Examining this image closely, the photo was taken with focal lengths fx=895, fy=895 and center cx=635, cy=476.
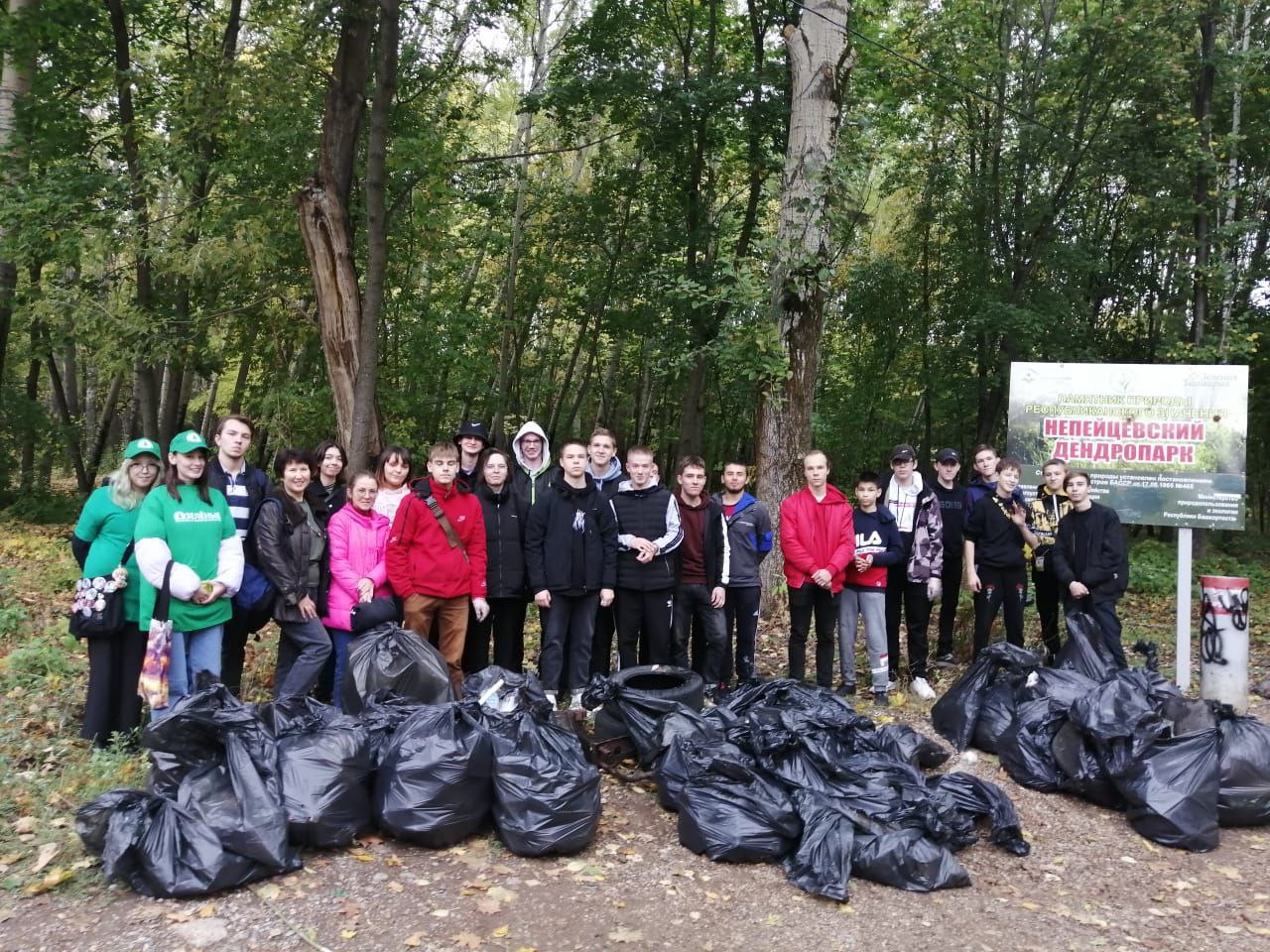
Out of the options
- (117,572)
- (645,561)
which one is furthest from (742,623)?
(117,572)

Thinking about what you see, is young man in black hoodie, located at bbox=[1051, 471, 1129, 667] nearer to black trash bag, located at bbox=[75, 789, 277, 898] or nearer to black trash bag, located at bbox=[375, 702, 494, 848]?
black trash bag, located at bbox=[375, 702, 494, 848]

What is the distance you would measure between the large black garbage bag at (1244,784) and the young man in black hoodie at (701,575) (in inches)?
112

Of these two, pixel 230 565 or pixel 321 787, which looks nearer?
pixel 321 787

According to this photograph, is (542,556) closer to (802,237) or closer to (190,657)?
(190,657)

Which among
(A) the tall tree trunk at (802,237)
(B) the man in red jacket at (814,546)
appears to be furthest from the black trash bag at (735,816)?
(A) the tall tree trunk at (802,237)

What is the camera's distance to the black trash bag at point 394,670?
453cm

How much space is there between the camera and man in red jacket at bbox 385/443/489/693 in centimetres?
527

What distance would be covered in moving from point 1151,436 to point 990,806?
4.33 meters

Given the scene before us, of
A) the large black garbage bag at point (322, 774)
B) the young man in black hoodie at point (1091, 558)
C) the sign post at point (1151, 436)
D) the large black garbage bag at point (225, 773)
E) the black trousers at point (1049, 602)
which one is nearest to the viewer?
the large black garbage bag at point (225, 773)

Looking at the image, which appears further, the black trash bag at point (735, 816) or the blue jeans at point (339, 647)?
the blue jeans at point (339, 647)

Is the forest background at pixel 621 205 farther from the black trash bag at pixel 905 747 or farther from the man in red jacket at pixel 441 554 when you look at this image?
the black trash bag at pixel 905 747

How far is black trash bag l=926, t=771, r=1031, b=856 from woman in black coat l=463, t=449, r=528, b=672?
2.68 meters

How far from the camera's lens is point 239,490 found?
16.3 feet

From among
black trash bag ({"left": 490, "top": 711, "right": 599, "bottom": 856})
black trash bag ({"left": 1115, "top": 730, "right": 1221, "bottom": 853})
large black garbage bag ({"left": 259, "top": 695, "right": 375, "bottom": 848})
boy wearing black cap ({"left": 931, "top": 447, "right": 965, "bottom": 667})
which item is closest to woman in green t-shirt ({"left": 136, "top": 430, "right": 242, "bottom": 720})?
large black garbage bag ({"left": 259, "top": 695, "right": 375, "bottom": 848})
